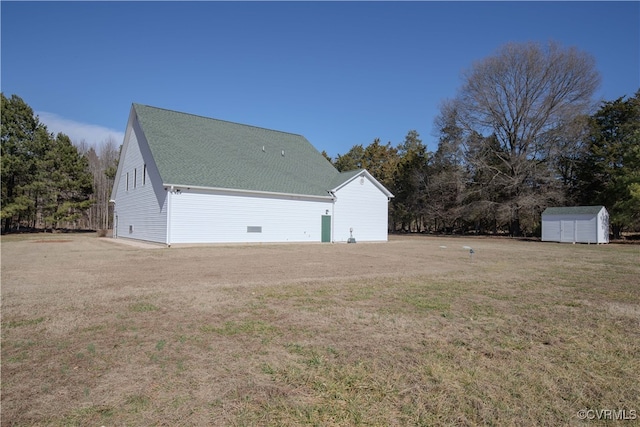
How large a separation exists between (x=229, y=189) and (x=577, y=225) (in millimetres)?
24009

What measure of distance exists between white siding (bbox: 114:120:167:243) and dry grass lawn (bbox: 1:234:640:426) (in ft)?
39.3

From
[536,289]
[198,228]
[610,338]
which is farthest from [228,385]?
[198,228]

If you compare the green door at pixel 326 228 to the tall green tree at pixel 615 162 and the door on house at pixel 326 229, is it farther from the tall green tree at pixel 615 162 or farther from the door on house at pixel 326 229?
the tall green tree at pixel 615 162

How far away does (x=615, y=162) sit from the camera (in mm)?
30203

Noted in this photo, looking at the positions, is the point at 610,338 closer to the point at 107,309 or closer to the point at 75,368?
the point at 75,368

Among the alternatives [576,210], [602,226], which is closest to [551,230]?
[576,210]

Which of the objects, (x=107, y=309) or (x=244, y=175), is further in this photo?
(x=244, y=175)

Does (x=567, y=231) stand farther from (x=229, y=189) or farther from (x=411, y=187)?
(x=229, y=189)

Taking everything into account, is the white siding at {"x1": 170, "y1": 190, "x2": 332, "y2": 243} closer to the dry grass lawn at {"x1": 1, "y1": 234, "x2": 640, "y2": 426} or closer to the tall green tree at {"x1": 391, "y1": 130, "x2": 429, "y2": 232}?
the dry grass lawn at {"x1": 1, "y1": 234, "x2": 640, "y2": 426}

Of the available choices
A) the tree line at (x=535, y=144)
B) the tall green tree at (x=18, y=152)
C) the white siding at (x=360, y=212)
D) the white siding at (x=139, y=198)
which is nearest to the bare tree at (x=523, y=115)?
the tree line at (x=535, y=144)

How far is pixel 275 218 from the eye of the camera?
21.6 meters

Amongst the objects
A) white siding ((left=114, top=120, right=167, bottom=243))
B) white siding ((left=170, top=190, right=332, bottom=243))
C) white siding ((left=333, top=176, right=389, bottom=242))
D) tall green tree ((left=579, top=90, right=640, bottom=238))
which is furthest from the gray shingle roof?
tall green tree ((left=579, top=90, right=640, bottom=238))

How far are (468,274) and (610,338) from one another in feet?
17.3

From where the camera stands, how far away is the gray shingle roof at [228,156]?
19562mm
